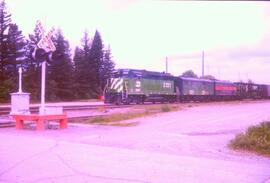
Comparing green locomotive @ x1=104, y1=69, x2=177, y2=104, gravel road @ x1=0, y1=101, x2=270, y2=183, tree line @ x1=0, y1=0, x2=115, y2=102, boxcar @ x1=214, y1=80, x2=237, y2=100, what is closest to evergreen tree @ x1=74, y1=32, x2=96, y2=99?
tree line @ x1=0, y1=0, x2=115, y2=102

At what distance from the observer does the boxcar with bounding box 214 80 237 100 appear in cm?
5631

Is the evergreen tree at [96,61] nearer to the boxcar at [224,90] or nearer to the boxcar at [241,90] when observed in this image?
the boxcar at [241,90]

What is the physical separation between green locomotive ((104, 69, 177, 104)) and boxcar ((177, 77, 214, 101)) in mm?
3429

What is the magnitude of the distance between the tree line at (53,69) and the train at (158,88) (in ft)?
43.0

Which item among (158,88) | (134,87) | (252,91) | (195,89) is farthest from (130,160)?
(252,91)

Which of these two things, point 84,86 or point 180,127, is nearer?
point 180,127

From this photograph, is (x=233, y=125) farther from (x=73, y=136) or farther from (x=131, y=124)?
(x=73, y=136)

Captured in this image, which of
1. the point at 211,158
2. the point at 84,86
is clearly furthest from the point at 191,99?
the point at 211,158

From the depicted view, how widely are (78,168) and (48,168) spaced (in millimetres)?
576

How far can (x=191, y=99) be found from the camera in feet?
164

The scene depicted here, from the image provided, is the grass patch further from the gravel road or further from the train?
the train

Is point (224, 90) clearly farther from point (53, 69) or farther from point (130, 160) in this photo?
point (130, 160)

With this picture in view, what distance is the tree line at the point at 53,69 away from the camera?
197 ft

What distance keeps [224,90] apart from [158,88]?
58.2ft
